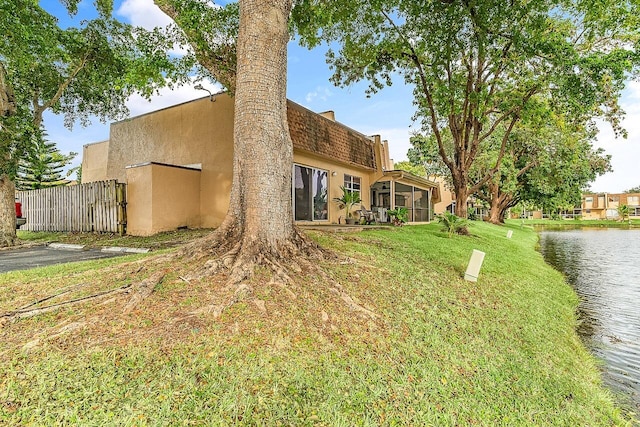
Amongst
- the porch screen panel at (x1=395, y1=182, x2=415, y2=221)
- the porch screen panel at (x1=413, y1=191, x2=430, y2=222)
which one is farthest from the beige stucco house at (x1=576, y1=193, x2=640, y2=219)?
the porch screen panel at (x1=395, y1=182, x2=415, y2=221)

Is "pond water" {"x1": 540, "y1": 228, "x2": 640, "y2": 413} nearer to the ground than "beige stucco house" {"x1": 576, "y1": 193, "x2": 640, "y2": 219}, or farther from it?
nearer to the ground

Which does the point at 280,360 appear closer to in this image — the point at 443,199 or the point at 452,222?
the point at 452,222

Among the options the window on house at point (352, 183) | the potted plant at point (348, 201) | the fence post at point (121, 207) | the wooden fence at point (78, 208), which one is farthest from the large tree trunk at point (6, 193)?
the window on house at point (352, 183)

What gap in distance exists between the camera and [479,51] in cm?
1008

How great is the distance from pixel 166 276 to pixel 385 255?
3960mm

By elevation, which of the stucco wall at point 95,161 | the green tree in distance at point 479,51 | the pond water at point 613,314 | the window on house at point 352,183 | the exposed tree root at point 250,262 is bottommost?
the pond water at point 613,314

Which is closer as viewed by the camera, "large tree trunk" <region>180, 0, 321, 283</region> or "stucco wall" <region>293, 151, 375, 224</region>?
"large tree trunk" <region>180, 0, 321, 283</region>

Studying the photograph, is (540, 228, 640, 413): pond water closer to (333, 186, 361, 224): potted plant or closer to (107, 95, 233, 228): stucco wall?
(333, 186, 361, 224): potted plant

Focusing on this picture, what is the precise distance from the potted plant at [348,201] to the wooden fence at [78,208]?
7949mm

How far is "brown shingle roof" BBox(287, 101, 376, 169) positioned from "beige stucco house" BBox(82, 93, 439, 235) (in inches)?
1.4

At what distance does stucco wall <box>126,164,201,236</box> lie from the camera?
952 centimetres

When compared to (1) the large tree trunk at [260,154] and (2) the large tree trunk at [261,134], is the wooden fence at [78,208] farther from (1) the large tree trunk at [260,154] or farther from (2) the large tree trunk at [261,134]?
(2) the large tree trunk at [261,134]

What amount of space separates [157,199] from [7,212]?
14.1ft

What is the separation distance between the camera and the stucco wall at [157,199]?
9.52m
